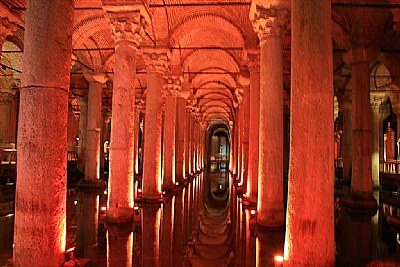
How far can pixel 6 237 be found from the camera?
7.62 metres

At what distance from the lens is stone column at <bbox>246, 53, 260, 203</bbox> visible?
39.6ft

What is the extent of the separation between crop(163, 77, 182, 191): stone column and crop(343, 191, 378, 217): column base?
24.7 ft

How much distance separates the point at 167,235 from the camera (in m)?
8.02

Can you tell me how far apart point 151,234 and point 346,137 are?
1506cm

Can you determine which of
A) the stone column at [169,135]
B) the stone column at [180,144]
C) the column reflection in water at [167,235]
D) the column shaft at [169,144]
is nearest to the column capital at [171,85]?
the stone column at [169,135]

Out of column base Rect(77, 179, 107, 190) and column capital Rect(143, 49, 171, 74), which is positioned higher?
column capital Rect(143, 49, 171, 74)

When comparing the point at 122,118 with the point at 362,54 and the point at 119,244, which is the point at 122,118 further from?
the point at 362,54

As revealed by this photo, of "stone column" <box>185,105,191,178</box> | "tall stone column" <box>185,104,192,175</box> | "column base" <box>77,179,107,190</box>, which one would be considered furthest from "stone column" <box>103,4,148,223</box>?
"tall stone column" <box>185,104,192,175</box>

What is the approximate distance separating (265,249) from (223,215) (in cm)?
417

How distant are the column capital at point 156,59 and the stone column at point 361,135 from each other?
694 centimetres

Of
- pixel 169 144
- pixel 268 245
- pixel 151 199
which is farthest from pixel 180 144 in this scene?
pixel 268 245

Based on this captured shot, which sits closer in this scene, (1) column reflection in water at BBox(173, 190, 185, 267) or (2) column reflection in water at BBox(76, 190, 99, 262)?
(1) column reflection in water at BBox(173, 190, 185, 267)

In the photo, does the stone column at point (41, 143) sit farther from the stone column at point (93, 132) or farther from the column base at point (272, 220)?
the stone column at point (93, 132)

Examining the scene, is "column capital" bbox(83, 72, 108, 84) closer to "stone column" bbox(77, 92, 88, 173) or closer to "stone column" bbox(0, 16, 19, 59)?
"stone column" bbox(77, 92, 88, 173)
